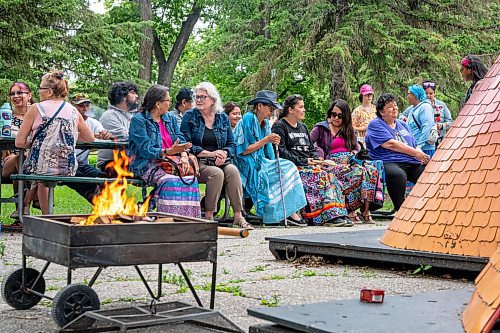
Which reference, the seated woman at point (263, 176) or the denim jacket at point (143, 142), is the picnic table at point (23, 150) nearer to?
the denim jacket at point (143, 142)

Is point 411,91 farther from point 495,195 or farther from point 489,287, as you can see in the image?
point 489,287

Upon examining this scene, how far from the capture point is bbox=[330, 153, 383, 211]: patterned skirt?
37.9ft

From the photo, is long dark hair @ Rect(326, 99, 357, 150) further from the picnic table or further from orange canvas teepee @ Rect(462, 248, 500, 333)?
orange canvas teepee @ Rect(462, 248, 500, 333)

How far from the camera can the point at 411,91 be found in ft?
42.7

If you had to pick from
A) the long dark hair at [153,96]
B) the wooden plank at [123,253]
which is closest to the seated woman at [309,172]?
the long dark hair at [153,96]

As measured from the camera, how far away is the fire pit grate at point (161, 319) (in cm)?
417

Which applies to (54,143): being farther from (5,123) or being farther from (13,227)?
(13,227)

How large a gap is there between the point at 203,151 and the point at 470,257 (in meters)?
4.93

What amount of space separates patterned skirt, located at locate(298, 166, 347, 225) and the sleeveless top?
3676 mm

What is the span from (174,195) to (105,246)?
4838 millimetres

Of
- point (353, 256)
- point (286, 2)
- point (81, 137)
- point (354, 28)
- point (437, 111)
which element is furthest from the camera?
point (286, 2)

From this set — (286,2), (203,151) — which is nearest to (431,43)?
(286,2)

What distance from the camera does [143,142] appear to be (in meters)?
9.29

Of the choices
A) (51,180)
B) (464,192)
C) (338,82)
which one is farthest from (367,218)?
(338,82)
